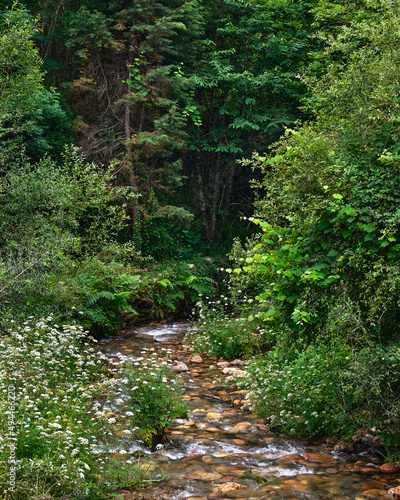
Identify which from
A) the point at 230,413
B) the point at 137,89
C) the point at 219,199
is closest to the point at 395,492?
the point at 230,413

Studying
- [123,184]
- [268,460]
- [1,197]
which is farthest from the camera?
[123,184]

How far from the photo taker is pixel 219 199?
785 inches

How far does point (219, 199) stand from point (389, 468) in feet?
51.7

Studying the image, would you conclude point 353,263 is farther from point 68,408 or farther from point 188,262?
point 188,262

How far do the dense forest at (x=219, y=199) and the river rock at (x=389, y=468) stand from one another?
0.77 feet

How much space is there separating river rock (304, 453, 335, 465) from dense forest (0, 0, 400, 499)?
407 millimetres

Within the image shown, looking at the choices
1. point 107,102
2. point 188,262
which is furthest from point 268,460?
point 107,102

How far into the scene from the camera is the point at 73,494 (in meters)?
3.77

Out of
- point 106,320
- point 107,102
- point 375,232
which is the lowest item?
point 106,320

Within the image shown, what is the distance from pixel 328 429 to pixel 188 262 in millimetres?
11210

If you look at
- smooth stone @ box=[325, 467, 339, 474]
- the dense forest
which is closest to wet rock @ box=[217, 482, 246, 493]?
smooth stone @ box=[325, 467, 339, 474]

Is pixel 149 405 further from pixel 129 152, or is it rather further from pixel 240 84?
pixel 240 84

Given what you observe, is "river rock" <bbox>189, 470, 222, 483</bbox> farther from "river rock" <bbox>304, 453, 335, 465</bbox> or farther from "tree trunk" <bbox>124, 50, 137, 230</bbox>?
"tree trunk" <bbox>124, 50, 137, 230</bbox>

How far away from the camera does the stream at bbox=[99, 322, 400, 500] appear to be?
447cm
